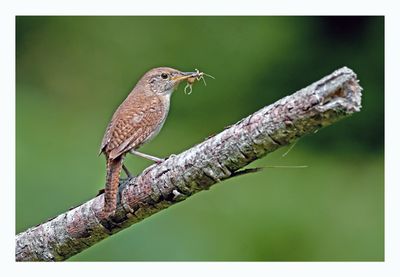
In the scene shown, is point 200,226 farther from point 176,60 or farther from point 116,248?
point 176,60

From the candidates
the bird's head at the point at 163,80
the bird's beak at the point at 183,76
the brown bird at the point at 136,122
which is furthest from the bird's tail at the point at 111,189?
the bird's beak at the point at 183,76

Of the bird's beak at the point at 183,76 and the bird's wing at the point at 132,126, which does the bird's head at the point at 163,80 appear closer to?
the bird's beak at the point at 183,76

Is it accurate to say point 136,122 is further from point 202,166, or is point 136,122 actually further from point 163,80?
point 202,166

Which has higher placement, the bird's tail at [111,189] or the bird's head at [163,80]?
the bird's head at [163,80]

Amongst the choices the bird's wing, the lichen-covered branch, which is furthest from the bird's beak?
the lichen-covered branch

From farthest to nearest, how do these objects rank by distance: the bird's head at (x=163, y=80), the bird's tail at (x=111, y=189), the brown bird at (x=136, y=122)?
the bird's head at (x=163, y=80) < the brown bird at (x=136, y=122) < the bird's tail at (x=111, y=189)

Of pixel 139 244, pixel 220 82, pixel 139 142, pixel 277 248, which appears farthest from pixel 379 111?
pixel 139 142

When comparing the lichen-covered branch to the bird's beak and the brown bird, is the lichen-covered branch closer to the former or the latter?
the brown bird
